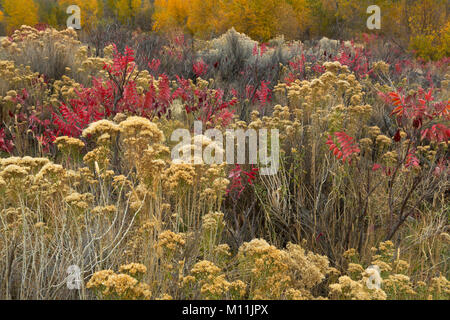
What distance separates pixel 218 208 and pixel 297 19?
917 inches

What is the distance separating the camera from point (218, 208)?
2.32 metres

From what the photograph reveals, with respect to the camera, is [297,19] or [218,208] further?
[297,19]

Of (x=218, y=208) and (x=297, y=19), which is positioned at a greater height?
(x=297, y=19)

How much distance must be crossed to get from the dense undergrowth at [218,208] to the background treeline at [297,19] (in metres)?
9.84

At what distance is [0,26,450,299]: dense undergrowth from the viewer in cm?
199

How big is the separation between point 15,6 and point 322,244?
36.2 metres

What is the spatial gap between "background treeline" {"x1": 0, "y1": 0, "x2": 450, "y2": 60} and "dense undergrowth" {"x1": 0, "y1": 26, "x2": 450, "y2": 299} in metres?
9.84

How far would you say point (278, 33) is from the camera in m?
20.5

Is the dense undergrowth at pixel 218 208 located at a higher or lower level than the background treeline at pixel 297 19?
lower

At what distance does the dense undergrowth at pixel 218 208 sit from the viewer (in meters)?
1.99
